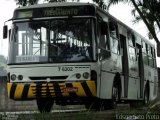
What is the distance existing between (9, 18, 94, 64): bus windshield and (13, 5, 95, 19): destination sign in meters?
0.19

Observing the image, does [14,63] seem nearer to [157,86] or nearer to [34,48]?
[34,48]

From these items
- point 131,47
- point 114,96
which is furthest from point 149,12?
point 114,96

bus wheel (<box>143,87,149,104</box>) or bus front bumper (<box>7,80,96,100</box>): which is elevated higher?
A: bus front bumper (<box>7,80,96,100</box>)

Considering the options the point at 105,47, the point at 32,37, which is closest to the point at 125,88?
the point at 105,47

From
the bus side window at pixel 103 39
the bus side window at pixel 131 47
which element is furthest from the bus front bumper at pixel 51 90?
the bus side window at pixel 131 47

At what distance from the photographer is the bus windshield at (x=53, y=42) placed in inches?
582

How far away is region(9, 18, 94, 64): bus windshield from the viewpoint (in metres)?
14.8

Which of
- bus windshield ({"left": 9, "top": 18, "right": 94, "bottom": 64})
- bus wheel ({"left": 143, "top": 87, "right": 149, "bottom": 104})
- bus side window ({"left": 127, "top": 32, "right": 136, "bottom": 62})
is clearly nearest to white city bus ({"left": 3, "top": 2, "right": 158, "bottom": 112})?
bus windshield ({"left": 9, "top": 18, "right": 94, "bottom": 64})

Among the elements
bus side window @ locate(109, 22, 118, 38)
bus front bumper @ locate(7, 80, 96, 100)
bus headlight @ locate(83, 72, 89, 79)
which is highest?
bus side window @ locate(109, 22, 118, 38)

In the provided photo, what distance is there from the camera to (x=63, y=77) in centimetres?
1486

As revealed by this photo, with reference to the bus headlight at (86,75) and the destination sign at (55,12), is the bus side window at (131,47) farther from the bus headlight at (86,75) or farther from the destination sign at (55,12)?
the bus headlight at (86,75)

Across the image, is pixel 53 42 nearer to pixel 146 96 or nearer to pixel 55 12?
pixel 55 12

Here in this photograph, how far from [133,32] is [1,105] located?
8358 mm

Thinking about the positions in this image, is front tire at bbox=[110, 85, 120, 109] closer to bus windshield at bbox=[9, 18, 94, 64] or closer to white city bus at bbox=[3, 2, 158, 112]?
white city bus at bbox=[3, 2, 158, 112]
